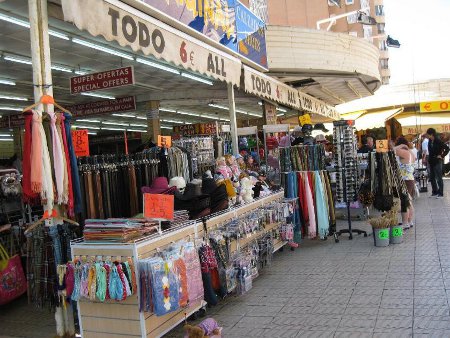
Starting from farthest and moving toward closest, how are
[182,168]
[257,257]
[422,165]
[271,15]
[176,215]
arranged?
1. [271,15]
2. [422,165]
3. [182,168]
4. [257,257]
5. [176,215]

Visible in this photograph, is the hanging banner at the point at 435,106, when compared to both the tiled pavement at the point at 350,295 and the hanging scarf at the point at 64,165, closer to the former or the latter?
the tiled pavement at the point at 350,295

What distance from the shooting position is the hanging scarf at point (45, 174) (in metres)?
3.88

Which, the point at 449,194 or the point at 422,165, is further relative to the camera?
the point at 422,165

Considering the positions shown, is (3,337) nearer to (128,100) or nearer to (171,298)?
(171,298)

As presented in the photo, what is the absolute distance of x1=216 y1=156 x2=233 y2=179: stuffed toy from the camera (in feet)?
21.1

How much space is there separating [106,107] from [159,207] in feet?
30.0

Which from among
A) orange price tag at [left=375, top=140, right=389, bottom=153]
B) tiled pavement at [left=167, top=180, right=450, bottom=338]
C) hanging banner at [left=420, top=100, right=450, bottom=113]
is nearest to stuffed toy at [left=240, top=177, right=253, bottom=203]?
tiled pavement at [left=167, top=180, right=450, bottom=338]

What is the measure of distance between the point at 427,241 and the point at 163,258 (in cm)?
497

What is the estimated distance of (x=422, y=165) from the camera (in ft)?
49.2

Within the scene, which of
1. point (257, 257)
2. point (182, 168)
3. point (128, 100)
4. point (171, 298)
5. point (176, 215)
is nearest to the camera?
point (171, 298)

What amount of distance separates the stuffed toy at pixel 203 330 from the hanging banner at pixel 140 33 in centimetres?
274

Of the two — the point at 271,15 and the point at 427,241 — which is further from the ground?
the point at 271,15

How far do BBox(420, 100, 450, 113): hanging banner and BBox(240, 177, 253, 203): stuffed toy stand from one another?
1598cm

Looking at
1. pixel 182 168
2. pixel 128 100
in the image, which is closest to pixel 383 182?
pixel 182 168
